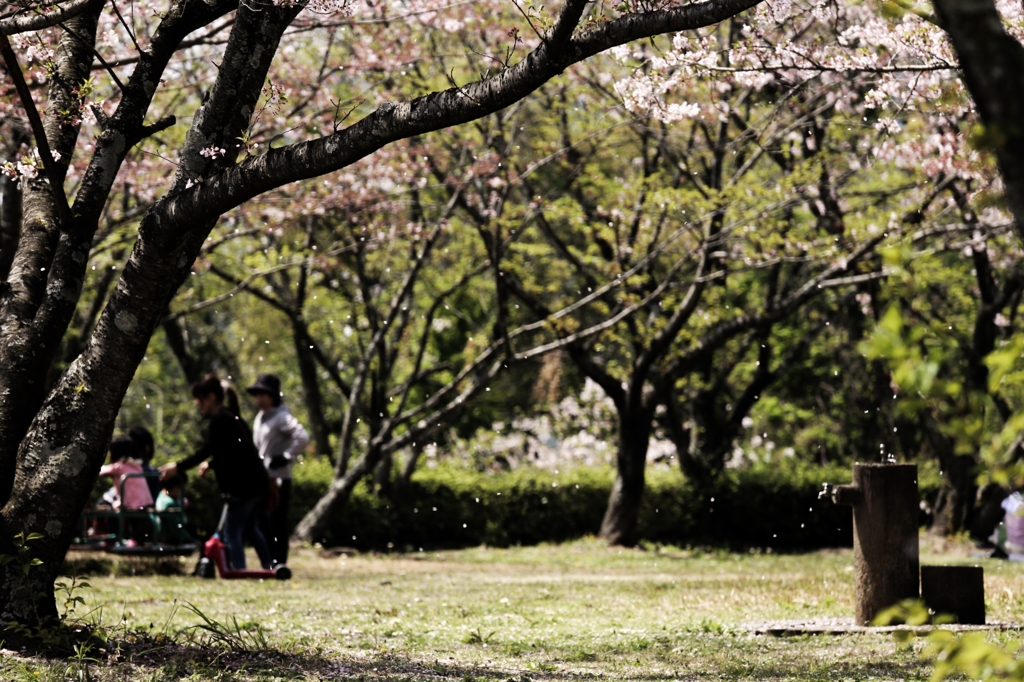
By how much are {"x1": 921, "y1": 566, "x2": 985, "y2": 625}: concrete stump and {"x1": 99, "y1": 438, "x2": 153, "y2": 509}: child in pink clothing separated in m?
6.67

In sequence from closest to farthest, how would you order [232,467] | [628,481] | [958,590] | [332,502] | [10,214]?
[958,590] → [232,467] → [10,214] → [332,502] → [628,481]

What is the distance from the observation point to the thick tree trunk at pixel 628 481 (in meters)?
15.7

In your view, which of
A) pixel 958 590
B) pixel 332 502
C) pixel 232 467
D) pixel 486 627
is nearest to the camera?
pixel 958 590

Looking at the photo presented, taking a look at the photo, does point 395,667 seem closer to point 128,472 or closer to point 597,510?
point 128,472

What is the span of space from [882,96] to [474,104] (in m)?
5.04

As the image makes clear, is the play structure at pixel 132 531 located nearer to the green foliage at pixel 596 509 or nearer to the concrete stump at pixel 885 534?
the green foliage at pixel 596 509

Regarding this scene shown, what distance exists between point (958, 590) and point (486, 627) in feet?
9.23

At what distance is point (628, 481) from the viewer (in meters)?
15.9

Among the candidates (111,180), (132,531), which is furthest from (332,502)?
(111,180)

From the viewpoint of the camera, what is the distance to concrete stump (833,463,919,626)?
6672 mm

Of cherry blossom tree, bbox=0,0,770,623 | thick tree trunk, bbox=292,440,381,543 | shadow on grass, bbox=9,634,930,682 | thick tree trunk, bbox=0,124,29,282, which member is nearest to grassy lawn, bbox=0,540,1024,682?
shadow on grass, bbox=9,634,930,682

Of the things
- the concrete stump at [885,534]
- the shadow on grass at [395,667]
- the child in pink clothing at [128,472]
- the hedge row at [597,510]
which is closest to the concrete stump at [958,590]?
the concrete stump at [885,534]

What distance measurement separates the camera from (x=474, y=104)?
4.65 m

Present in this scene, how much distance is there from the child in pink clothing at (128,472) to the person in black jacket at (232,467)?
1.42 meters
